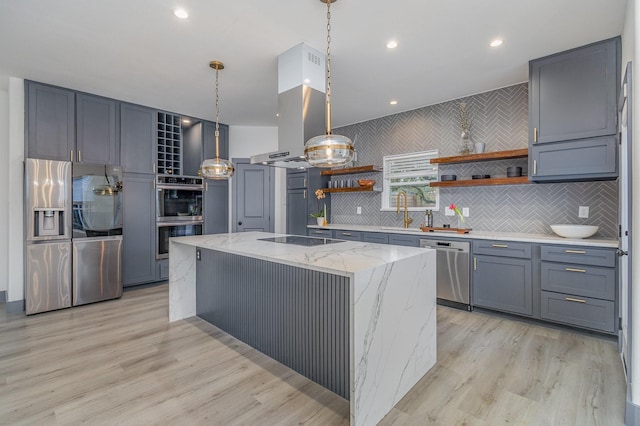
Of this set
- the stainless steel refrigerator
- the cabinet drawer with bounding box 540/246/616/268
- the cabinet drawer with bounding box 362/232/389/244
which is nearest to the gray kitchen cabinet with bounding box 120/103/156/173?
the stainless steel refrigerator

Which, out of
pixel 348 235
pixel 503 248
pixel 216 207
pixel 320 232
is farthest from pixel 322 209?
pixel 503 248

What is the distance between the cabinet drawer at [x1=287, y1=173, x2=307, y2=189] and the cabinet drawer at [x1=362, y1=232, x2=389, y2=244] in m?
1.59

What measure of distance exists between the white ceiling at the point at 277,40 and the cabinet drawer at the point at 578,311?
236 cm

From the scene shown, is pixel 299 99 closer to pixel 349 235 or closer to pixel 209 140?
pixel 349 235

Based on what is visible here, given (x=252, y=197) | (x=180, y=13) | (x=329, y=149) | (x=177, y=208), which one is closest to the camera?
(x=329, y=149)

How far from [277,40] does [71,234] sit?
3322mm

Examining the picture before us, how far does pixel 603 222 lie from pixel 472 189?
1348mm

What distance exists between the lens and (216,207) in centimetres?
548

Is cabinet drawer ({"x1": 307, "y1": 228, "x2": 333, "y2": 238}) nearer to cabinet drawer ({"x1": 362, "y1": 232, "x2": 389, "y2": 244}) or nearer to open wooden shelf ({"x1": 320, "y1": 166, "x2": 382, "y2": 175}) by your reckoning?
cabinet drawer ({"x1": 362, "y1": 232, "x2": 389, "y2": 244})

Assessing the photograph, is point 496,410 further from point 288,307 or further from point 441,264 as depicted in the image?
point 441,264

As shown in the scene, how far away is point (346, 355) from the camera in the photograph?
6.39 ft

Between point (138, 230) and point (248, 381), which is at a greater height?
point (138, 230)

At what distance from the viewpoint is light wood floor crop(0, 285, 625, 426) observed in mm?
1824

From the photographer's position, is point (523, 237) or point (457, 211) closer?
point (523, 237)
